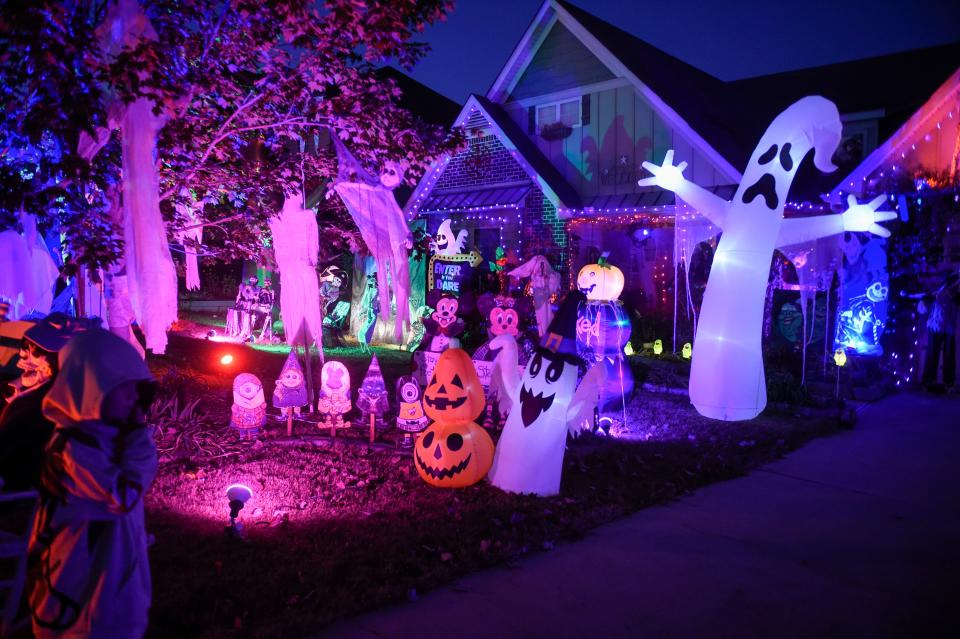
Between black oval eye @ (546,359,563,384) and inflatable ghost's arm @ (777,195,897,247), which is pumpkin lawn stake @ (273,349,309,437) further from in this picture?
inflatable ghost's arm @ (777,195,897,247)

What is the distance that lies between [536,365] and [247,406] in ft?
10.1

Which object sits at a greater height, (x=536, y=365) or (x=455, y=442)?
(x=536, y=365)

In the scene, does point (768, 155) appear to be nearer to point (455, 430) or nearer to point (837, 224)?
point (837, 224)

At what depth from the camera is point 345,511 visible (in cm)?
509

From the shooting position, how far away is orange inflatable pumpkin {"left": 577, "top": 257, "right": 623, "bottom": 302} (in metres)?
7.76

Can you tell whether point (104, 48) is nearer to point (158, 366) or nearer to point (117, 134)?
point (117, 134)

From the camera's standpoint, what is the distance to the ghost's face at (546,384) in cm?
535

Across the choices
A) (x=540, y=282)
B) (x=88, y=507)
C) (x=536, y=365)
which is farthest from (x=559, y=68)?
(x=88, y=507)

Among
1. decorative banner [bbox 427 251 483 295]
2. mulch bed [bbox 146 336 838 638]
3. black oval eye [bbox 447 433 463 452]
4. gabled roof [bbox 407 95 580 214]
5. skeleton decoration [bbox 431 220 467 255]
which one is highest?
gabled roof [bbox 407 95 580 214]

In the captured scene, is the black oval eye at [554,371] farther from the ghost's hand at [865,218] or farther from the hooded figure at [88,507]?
the ghost's hand at [865,218]

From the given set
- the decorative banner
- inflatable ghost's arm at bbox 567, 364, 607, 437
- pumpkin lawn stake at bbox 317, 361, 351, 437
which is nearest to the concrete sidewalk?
inflatable ghost's arm at bbox 567, 364, 607, 437

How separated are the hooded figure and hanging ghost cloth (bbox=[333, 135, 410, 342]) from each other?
13.6 ft

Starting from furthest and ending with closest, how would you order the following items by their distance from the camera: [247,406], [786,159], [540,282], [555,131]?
[555,131] → [540,282] → [786,159] → [247,406]

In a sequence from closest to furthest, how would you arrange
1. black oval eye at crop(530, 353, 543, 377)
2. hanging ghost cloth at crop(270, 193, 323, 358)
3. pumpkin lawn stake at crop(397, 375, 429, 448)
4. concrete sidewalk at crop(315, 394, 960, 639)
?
1. concrete sidewalk at crop(315, 394, 960, 639)
2. black oval eye at crop(530, 353, 543, 377)
3. pumpkin lawn stake at crop(397, 375, 429, 448)
4. hanging ghost cloth at crop(270, 193, 323, 358)
